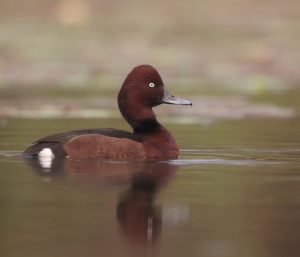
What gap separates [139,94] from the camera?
1270cm

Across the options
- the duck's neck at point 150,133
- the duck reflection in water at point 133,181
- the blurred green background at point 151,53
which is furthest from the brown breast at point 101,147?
the blurred green background at point 151,53

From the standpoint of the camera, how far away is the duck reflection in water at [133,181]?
8211 millimetres

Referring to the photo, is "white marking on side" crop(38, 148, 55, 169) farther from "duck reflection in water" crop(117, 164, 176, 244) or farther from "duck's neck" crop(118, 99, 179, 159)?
"duck reflection in water" crop(117, 164, 176, 244)

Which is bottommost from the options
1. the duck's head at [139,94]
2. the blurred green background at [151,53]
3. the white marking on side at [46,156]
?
the white marking on side at [46,156]

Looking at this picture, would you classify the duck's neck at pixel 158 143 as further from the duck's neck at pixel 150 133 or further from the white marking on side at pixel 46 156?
the white marking on side at pixel 46 156

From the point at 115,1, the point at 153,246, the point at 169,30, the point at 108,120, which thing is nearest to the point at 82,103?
the point at 108,120

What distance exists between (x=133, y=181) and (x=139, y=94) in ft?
8.03

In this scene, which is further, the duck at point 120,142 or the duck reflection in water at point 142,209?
the duck at point 120,142

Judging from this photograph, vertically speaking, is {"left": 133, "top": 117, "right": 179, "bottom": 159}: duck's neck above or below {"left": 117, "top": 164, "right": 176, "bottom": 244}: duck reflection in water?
above

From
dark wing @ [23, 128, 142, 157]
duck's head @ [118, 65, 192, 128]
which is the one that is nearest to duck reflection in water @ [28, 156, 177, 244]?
dark wing @ [23, 128, 142, 157]

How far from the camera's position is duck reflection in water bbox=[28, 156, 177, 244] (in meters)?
8.21

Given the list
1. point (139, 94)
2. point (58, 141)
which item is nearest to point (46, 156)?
point (58, 141)

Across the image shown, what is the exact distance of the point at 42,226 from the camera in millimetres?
8273

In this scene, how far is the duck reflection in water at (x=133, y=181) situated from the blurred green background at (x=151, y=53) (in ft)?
18.9
